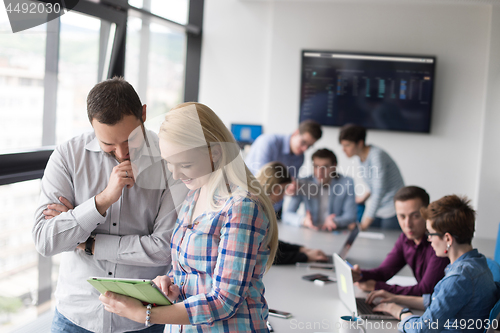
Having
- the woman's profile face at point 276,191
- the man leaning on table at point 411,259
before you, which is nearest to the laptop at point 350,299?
the man leaning on table at point 411,259

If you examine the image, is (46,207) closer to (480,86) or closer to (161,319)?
(161,319)

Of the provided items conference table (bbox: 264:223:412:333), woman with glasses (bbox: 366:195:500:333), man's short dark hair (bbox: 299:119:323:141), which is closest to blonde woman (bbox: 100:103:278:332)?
conference table (bbox: 264:223:412:333)

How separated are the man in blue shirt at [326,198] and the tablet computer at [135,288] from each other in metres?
2.52

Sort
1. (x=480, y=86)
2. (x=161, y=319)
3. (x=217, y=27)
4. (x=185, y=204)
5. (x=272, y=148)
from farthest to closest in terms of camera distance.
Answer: (x=217, y=27)
(x=480, y=86)
(x=272, y=148)
(x=185, y=204)
(x=161, y=319)

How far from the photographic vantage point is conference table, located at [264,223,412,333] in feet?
6.06

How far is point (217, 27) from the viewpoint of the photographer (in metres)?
5.07

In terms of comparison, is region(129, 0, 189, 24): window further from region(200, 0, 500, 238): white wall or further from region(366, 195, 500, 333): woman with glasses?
region(366, 195, 500, 333): woman with glasses

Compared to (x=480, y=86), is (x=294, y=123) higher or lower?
→ lower

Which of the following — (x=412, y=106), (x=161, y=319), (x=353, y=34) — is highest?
(x=353, y=34)

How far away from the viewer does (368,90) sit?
4875 mm

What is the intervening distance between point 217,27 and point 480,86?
305 centimetres

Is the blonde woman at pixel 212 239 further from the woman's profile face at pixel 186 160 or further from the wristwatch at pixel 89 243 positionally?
the wristwatch at pixel 89 243

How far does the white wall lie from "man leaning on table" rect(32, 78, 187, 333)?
3697mm

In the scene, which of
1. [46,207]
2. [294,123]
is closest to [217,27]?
[294,123]
